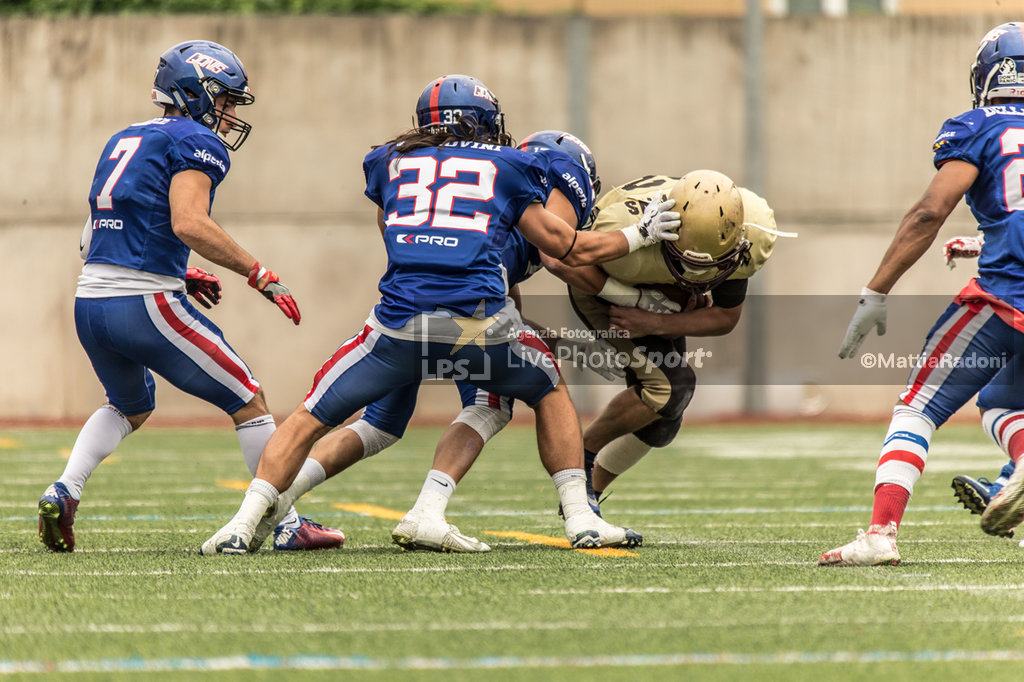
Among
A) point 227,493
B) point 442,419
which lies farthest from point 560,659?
point 442,419

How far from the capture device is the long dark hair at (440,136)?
5.03 meters

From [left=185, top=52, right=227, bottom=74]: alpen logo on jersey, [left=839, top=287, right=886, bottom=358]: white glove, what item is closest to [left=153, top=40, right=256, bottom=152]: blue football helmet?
[left=185, top=52, right=227, bottom=74]: alpen logo on jersey

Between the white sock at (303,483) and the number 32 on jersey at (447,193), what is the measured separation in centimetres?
106

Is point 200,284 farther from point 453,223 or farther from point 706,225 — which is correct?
point 706,225

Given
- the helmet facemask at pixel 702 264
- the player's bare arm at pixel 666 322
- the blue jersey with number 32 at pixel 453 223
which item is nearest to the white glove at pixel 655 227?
the helmet facemask at pixel 702 264

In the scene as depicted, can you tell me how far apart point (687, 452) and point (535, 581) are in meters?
7.52

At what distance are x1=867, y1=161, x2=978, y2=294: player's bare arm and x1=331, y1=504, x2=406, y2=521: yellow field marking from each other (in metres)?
2.90

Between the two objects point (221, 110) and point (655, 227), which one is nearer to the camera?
point (655, 227)

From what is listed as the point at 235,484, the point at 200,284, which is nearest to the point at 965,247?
the point at 200,284

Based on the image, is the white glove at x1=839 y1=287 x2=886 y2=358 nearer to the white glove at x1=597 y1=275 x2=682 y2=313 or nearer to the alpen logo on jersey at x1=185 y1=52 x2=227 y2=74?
the white glove at x1=597 y1=275 x2=682 y2=313

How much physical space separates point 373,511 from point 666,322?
2.21 m

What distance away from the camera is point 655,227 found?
16.4 feet

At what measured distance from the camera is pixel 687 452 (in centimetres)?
1163

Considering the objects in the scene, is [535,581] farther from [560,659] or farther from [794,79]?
[794,79]
